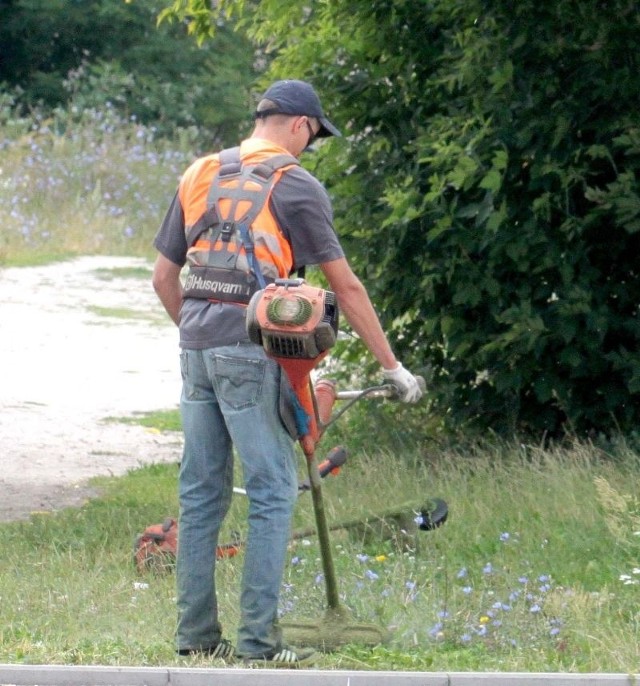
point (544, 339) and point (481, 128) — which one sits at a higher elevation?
point (481, 128)

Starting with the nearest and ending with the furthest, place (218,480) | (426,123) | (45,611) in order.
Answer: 1. (218,480)
2. (45,611)
3. (426,123)

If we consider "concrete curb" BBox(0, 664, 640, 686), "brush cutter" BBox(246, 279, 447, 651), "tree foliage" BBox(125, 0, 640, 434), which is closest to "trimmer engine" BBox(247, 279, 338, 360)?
"brush cutter" BBox(246, 279, 447, 651)

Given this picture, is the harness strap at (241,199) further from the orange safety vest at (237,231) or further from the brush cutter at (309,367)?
the brush cutter at (309,367)

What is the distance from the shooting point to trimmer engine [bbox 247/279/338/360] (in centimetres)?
441

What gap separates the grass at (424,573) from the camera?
4980 mm

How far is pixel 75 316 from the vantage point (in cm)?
1559

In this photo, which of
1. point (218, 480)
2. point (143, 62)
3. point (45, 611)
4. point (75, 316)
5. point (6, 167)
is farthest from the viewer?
point (143, 62)

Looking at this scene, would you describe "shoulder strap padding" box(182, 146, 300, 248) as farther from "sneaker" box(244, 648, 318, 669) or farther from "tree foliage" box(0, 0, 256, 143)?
"tree foliage" box(0, 0, 256, 143)

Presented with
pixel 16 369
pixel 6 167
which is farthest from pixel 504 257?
pixel 6 167

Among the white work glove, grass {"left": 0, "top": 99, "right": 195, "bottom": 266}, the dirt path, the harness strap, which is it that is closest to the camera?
the harness strap

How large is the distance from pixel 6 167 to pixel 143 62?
818 centimetres

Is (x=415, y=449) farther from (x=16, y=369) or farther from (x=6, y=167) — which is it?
(x=6, y=167)

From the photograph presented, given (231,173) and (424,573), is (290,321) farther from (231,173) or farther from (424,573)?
(424,573)

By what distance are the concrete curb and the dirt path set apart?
3458mm
